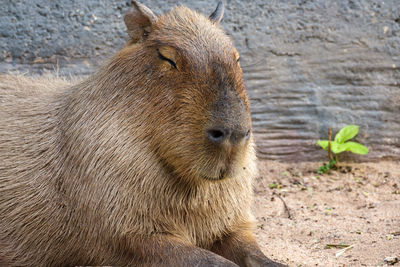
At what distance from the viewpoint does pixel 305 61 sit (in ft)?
20.0

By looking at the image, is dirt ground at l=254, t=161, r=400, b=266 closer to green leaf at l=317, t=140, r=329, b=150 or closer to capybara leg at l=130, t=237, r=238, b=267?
green leaf at l=317, t=140, r=329, b=150

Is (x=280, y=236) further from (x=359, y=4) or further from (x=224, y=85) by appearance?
(x=359, y=4)

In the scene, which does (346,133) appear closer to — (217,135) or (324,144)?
(324,144)

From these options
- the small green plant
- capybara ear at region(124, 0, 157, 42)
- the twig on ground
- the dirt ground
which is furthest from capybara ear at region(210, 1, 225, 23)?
the small green plant

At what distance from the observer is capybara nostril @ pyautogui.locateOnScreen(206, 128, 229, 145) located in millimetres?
3031

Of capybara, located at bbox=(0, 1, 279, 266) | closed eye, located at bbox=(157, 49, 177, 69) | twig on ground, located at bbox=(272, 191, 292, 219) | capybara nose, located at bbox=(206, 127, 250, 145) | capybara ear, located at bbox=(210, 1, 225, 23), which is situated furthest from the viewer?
twig on ground, located at bbox=(272, 191, 292, 219)

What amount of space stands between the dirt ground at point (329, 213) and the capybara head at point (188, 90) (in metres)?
1.16

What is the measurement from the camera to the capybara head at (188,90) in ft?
10.2

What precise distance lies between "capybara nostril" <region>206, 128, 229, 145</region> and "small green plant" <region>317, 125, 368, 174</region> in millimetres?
3040

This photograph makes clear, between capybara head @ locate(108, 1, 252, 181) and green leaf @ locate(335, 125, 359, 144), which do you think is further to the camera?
green leaf @ locate(335, 125, 359, 144)

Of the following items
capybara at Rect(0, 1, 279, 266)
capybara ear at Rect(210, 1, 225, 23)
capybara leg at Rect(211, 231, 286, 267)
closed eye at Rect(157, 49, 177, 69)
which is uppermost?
capybara ear at Rect(210, 1, 225, 23)

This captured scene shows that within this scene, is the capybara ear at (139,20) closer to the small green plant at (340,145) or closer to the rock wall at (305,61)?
the rock wall at (305,61)

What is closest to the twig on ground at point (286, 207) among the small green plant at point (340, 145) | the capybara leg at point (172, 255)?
the small green plant at point (340, 145)

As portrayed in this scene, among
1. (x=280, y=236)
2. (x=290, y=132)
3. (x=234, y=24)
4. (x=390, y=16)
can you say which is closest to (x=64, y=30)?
(x=234, y=24)
